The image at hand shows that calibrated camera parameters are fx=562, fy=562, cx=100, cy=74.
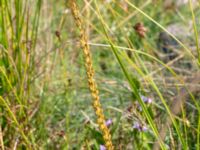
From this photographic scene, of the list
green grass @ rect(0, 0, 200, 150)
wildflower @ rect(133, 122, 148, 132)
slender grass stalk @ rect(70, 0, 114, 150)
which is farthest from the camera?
wildflower @ rect(133, 122, 148, 132)

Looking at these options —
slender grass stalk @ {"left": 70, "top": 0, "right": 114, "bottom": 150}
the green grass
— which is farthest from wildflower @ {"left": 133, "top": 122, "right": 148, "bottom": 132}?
slender grass stalk @ {"left": 70, "top": 0, "right": 114, "bottom": 150}

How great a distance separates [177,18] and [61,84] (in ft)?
4.74

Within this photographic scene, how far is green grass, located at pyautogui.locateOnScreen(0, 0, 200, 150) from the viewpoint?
178cm

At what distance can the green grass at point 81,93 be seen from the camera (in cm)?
178

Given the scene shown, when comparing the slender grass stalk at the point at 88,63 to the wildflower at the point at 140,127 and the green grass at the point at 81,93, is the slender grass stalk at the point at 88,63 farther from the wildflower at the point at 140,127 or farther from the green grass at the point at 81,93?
the wildflower at the point at 140,127

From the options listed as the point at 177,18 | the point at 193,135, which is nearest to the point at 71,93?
the point at 193,135

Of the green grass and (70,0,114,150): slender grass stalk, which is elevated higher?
(70,0,114,150): slender grass stalk

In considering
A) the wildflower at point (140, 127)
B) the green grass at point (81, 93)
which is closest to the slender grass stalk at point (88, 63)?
the green grass at point (81, 93)

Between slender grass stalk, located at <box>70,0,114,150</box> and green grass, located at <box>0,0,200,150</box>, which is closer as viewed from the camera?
slender grass stalk, located at <box>70,0,114,150</box>

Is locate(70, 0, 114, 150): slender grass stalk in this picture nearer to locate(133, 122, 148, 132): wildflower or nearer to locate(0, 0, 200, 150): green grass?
locate(0, 0, 200, 150): green grass

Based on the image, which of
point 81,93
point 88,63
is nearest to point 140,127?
point 88,63

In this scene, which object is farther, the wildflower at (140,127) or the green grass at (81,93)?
the wildflower at (140,127)

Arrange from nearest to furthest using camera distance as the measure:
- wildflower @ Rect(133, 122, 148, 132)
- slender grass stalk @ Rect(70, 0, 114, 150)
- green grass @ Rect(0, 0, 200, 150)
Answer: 1. slender grass stalk @ Rect(70, 0, 114, 150)
2. green grass @ Rect(0, 0, 200, 150)
3. wildflower @ Rect(133, 122, 148, 132)

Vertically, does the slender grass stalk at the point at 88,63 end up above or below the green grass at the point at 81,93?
above
